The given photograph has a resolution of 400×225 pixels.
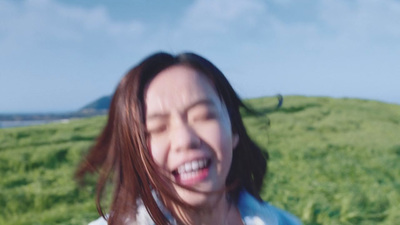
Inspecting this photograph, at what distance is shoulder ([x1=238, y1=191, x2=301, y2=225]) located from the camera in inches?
77.2

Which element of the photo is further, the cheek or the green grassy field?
the green grassy field

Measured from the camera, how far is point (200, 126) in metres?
1.53

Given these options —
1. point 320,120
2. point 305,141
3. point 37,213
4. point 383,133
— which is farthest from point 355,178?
point 320,120

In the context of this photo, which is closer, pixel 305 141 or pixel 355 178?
pixel 355 178

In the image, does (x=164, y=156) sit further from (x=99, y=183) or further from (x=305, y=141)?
(x=305, y=141)

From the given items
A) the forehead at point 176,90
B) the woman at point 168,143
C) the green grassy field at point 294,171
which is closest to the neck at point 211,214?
the woman at point 168,143

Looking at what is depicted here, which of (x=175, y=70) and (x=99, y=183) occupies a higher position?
(x=175, y=70)

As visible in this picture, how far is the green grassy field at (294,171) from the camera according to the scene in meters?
4.05

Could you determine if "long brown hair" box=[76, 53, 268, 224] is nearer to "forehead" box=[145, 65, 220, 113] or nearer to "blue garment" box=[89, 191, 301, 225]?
"forehead" box=[145, 65, 220, 113]

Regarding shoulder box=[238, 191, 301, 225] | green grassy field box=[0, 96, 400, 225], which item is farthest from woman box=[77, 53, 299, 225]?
green grassy field box=[0, 96, 400, 225]

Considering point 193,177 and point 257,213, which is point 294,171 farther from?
point 193,177

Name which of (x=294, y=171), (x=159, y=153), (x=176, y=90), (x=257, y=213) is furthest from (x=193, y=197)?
(x=294, y=171)

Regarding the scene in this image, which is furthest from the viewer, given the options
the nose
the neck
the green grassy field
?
the green grassy field

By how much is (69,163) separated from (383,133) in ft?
21.5
